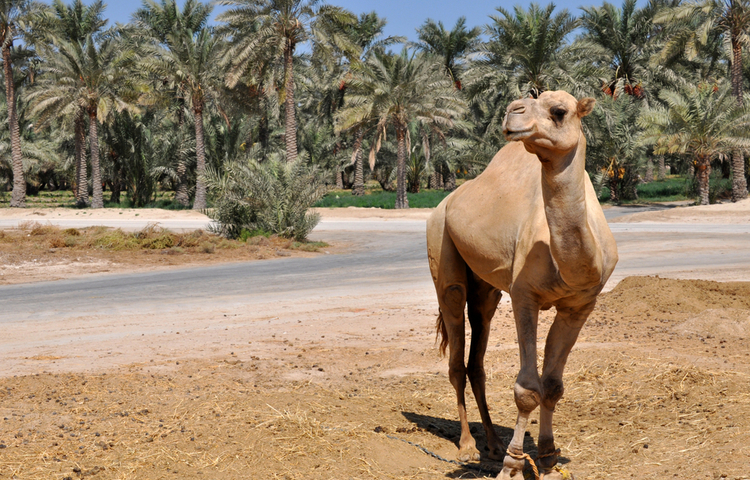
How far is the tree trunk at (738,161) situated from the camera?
36344 millimetres

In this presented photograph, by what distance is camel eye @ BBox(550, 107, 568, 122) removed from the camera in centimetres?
356

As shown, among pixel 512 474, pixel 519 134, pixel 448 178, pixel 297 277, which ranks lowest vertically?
pixel 297 277

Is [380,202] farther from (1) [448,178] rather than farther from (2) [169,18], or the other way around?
(2) [169,18]

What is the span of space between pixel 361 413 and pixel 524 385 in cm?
200

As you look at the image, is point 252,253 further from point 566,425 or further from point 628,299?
point 566,425

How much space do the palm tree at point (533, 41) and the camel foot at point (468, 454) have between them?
108 feet

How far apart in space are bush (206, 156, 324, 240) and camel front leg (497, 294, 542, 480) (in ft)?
64.7

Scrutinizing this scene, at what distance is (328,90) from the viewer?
53.1 meters

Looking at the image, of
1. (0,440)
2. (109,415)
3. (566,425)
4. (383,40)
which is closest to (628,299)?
(566,425)

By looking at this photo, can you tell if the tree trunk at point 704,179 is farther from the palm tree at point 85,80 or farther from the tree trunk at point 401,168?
the palm tree at point 85,80

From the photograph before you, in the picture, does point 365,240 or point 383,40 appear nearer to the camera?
point 365,240

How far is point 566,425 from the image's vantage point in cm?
584

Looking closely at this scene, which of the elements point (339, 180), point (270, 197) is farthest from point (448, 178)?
point (270, 197)

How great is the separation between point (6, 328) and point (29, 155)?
48.5 meters
